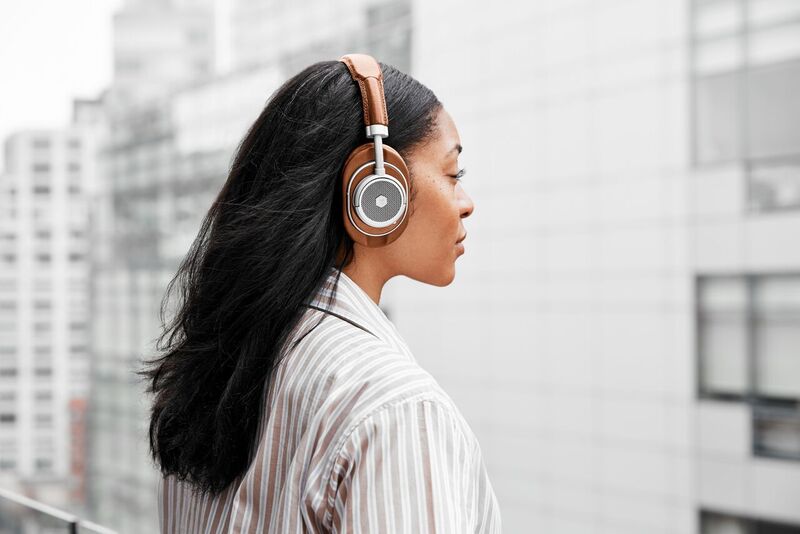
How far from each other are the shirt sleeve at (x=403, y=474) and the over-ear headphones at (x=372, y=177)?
0.52 ft

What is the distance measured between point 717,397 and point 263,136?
135 inches

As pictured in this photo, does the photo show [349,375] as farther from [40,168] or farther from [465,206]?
[40,168]

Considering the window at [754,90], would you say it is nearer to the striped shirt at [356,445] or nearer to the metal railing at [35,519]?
the metal railing at [35,519]

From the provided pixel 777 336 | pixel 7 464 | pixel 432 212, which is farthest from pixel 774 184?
pixel 7 464

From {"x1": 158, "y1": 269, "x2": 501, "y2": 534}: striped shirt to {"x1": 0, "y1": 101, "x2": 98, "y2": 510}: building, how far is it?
7056 millimetres

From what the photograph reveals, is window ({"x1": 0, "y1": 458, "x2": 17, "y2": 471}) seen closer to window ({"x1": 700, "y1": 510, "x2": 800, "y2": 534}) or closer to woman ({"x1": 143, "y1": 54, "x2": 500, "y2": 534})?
window ({"x1": 700, "y1": 510, "x2": 800, "y2": 534})

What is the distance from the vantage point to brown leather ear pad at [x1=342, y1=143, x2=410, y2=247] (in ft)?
1.80

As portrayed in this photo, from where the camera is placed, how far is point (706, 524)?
371 cm

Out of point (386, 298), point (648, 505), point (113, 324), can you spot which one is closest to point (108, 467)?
point (113, 324)

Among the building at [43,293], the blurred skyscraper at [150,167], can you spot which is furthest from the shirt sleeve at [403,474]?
the building at [43,293]

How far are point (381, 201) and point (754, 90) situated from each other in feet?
10.4

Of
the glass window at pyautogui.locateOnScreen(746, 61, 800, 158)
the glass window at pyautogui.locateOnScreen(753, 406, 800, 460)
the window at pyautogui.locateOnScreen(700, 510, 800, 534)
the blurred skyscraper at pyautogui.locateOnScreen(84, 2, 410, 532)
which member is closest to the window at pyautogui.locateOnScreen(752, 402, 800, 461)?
the glass window at pyautogui.locateOnScreen(753, 406, 800, 460)

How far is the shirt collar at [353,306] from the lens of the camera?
0.52 meters

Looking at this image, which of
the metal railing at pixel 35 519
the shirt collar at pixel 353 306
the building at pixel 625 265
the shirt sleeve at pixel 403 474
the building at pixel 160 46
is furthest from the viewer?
the building at pixel 160 46
